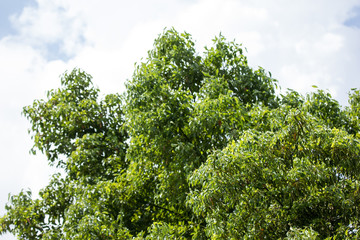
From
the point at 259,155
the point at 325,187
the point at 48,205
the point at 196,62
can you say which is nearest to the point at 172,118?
the point at 196,62

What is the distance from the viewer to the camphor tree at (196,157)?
791 cm

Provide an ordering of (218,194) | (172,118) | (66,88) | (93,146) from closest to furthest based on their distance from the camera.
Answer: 1. (218,194)
2. (172,118)
3. (93,146)
4. (66,88)

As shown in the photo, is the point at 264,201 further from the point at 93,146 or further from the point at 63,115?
the point at 63,115

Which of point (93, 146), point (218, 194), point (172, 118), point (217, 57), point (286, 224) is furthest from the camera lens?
point (93, 146)

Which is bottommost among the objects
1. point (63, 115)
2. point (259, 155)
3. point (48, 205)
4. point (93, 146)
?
point (259, 155)

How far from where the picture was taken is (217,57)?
12.0 metres

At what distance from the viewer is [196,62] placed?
12.2 m

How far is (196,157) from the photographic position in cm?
1027

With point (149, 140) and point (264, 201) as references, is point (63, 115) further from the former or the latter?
point (264, 201)

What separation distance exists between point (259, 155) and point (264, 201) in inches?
31.5

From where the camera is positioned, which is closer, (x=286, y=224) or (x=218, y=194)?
(x=218, y=194)

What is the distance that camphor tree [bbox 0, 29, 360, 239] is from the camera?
791cm

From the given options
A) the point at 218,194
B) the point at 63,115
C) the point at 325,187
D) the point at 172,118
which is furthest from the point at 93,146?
the point at 325,187

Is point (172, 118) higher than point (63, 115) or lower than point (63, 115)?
lower
